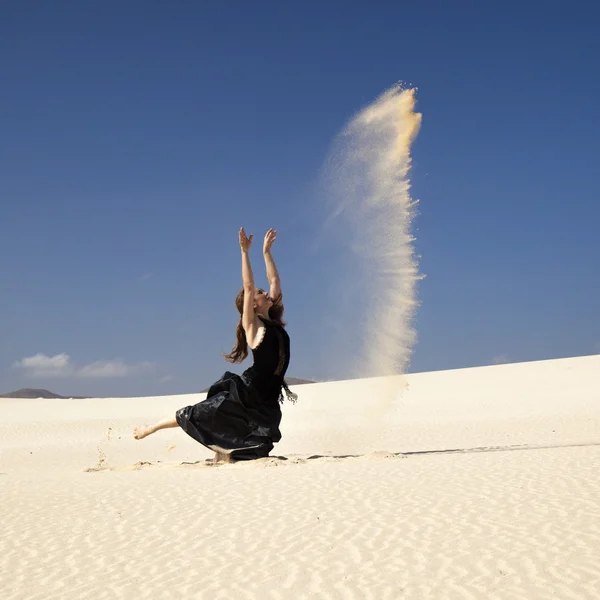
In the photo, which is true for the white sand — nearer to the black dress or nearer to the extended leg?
the black dress

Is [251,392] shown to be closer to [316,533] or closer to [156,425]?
[156,425]

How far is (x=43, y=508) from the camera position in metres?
8.95

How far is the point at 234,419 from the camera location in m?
11.3

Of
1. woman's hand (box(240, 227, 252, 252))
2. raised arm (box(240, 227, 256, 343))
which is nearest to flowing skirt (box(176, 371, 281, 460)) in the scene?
raised arm (box(240, 227, 256, 343))

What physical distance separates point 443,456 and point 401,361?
190cm

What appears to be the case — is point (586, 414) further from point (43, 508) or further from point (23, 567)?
point (23, 567)

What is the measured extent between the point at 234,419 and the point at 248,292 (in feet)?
7.21

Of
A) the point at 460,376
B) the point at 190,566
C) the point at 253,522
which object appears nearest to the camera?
the point at 190,566

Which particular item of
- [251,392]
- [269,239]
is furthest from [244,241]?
[251,392]

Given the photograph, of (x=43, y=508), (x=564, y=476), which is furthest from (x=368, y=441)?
Result: (x=43, y=508)

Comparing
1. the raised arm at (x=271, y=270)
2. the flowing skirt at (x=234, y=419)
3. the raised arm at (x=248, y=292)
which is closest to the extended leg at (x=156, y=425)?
the flowing skirt at (x=234, y=419)

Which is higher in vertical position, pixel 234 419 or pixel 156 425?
pixel 234 419

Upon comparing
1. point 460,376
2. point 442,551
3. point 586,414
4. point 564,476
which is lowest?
point 442,551

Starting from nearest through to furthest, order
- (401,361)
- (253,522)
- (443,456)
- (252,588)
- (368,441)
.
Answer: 1. (252,588)
2. (253,522)
3. (443,456)
4. (401,361)
5. (368,441)
